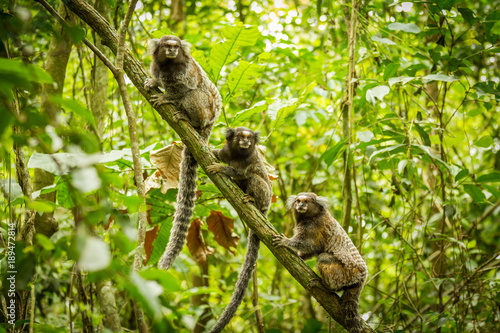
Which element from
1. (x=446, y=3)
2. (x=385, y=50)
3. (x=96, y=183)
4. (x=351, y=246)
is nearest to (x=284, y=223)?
(x=351, y=246)

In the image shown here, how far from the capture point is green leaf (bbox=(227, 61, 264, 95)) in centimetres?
420

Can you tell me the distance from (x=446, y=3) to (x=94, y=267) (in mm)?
4208

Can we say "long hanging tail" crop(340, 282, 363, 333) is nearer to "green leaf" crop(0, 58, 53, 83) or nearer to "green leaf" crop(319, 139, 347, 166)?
"green leaf" crop(319, 139, 347, 166)

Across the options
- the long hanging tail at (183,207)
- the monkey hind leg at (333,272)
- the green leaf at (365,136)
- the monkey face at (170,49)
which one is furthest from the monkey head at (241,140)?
the monkey hind leg at (333,272)

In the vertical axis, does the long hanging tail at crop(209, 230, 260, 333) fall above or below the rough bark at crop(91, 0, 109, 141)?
below

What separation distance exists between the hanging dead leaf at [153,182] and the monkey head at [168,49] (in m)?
1.25

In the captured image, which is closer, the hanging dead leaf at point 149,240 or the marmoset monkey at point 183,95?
the marmoset monkey at point 183,95

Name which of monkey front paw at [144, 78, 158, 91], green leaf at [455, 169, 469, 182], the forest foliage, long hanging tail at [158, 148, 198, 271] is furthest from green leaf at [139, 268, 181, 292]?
green leaf at [455, 169, 469, 182]

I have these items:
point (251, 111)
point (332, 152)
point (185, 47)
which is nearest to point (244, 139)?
point (251, 111)

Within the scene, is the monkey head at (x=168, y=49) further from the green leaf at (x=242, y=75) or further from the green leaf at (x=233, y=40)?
the green leaf at (x=242, y=75)

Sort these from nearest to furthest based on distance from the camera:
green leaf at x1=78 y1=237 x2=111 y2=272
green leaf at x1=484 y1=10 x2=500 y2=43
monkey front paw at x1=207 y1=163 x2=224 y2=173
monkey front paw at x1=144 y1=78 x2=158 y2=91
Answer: green leaf at x1=78 y1=237 x2=111 y2=272, monkey front paw at x1=207 y1=163 x2=224 y2=173, monkey front paw at x1=144 y1=78 x2=158 y2=91, green leaf at x1=484 y1=10 x2=500 y2=43

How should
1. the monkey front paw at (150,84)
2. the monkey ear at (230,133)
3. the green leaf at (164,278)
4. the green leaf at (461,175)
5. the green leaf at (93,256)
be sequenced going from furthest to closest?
1. the monkey ear at (230,133)
2. the green leaf at (461,175)
3. the monkey front paw at (150,84)
4. the green leaf at (164,278)
5. the green leaf at (93,256)

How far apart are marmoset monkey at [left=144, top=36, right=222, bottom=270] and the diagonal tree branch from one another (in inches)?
12.4

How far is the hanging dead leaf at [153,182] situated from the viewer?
3.90 m
